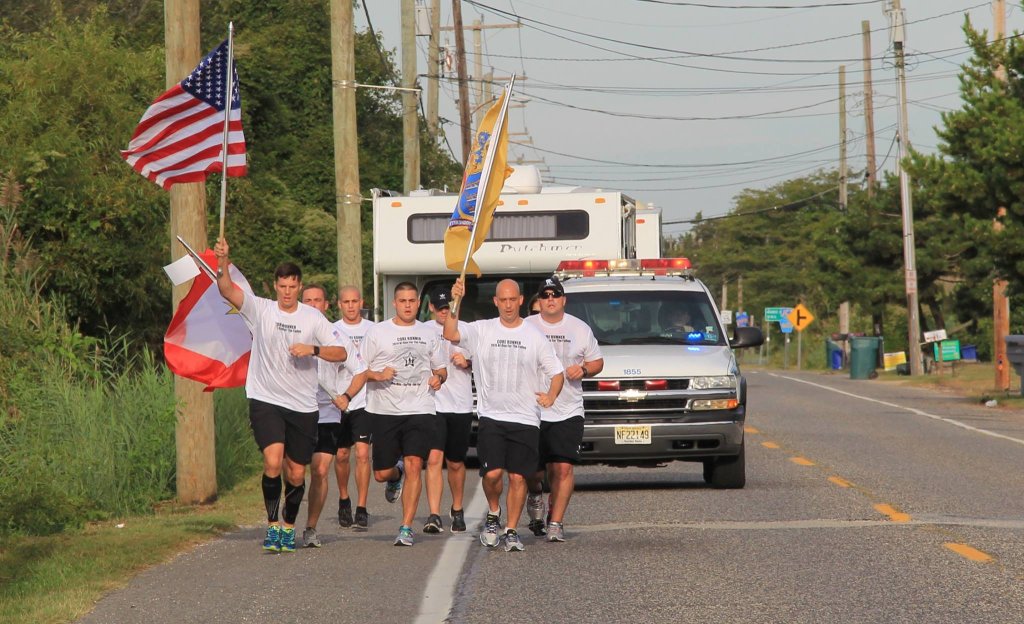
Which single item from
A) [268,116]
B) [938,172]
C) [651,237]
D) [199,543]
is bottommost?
[199,543]

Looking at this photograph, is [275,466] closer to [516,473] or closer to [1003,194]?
[516,473]

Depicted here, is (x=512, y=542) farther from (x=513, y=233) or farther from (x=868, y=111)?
(x=868, y=111)

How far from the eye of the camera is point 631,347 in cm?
1552

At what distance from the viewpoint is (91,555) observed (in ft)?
35.6

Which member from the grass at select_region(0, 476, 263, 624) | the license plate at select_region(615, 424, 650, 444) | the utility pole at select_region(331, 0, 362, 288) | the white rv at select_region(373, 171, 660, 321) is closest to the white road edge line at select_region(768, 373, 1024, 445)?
the white rv at select_region(373, 171, 660, 321)

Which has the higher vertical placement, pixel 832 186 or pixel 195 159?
pixel 832 186

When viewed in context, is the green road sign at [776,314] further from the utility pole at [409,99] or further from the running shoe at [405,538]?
the running shoe at [405,538]

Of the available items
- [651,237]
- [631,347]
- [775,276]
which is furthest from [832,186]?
[631,347]

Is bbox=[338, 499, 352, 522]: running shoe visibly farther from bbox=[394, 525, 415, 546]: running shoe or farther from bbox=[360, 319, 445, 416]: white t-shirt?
bbox=[394, 525, 415, 546]: running shoe

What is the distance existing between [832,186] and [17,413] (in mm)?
78377

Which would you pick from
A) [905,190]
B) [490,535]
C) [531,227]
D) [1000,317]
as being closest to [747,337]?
[531,227]

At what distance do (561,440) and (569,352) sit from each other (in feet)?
2.16

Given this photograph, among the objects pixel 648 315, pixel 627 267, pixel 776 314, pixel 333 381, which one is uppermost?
pixel 776 314

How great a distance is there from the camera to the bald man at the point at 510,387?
11125mm
